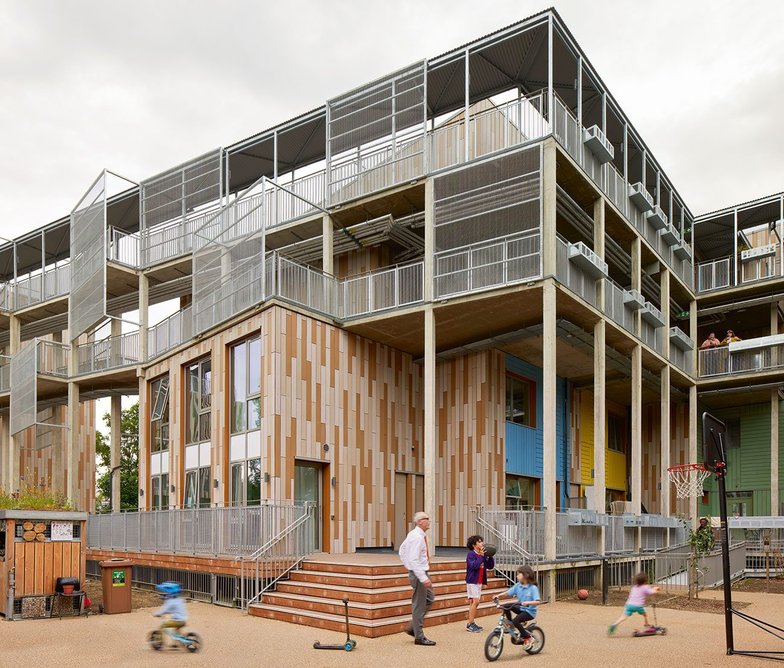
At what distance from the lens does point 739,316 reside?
3234 centimetres

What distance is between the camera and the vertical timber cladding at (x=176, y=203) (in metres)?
26.3

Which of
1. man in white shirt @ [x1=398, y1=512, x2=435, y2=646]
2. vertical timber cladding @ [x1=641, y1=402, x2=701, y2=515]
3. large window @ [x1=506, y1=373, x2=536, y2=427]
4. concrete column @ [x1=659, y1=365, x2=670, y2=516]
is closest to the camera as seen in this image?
man in white shirt @ [x1=398, y1=512, x2=435, y2=646]

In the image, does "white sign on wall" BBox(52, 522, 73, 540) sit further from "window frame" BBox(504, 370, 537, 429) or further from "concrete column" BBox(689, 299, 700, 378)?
"concrete column" BBox(689, 299, 700, 378)

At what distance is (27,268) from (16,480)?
10.2 meters

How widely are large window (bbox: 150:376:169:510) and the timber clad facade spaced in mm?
Answer: 83

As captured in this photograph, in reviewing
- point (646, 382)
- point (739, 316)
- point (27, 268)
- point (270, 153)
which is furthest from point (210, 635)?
point (27, 268)

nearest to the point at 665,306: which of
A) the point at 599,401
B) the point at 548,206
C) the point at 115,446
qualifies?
the point at 599,401

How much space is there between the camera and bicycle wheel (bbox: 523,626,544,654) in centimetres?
1041

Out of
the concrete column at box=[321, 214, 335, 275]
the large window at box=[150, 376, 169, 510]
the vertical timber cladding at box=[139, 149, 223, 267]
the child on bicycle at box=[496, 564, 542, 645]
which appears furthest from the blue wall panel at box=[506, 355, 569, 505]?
the child on bicycle at box=[496, 564, 542, 645]

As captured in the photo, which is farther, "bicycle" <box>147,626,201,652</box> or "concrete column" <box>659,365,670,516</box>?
"concrete column" <box>659,365,670,516</box>

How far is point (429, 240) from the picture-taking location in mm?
19672

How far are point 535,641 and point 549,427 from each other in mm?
7378

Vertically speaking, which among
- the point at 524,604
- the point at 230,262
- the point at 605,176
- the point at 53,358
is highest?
the point at 605,176

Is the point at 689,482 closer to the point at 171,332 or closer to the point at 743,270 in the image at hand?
the point at 743,270
